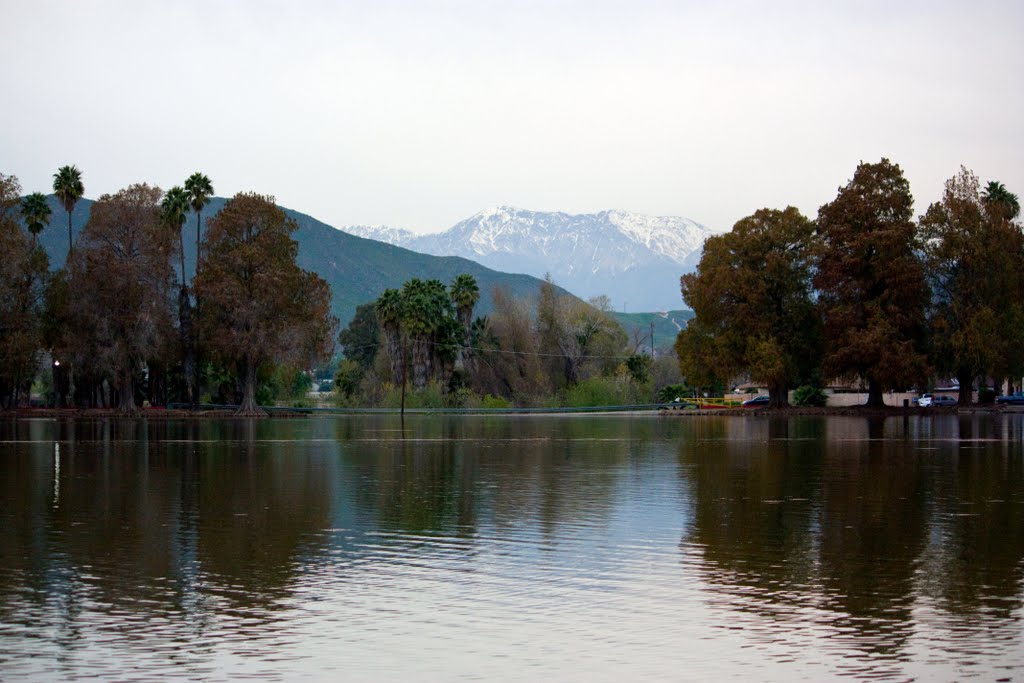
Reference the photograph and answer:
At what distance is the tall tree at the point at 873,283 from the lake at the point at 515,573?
41.7 metres

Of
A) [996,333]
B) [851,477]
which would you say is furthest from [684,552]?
[996,333]

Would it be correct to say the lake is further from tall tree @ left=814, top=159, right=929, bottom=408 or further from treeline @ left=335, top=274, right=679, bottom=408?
treeline @ left=335, top=274, right=679, bottom=408

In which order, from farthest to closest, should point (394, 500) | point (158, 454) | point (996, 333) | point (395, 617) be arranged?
point (996, 333) → point (158, 454) → point (394, 500) → point (395, 617)

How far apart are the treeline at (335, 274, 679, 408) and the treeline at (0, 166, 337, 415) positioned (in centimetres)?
1137

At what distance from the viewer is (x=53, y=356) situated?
84.1 meters

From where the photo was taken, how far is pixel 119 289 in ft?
253

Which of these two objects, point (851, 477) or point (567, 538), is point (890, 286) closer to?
point (851, 477)

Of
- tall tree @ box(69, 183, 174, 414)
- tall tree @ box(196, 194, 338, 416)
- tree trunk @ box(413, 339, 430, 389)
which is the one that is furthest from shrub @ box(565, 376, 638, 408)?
tall tree @ box(69, 183, 174, 414)

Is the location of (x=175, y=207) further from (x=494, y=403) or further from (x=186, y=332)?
(x=494, y=403)

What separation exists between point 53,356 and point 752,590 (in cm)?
7841

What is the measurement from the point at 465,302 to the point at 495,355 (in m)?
5.29

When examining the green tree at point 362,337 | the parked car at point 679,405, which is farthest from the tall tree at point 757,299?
the green tree at point 362,337

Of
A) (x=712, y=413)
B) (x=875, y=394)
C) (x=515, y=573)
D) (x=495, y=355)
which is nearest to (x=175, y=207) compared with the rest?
(x=495, y=355)

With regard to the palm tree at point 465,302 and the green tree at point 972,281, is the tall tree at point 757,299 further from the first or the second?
the palm tree at point 465,302
